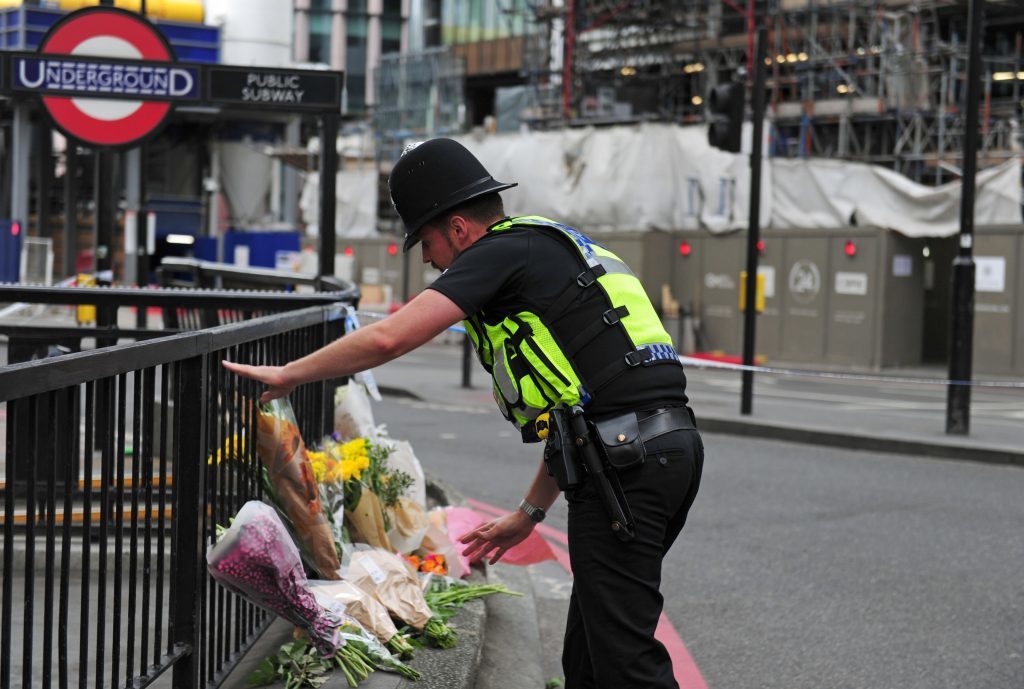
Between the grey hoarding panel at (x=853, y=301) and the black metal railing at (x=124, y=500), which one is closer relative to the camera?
the black metal railing at (x=124, y=500)

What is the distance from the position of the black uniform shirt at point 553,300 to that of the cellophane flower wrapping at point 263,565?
2.56ft

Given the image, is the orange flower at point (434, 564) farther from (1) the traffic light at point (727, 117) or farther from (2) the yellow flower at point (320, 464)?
(1) the traffic light at point (727, 117)

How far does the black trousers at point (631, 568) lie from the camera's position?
3.41m

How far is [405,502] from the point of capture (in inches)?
219

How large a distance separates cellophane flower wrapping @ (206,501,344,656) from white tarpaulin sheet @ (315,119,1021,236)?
21155mm

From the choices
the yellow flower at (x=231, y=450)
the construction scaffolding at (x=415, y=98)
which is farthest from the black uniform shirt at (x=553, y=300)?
the construction scaffolding at (x=415, y=98)

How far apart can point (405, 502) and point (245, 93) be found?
3.50m

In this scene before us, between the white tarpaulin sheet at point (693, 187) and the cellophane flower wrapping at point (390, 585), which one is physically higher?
the white tarpaulin sheet at point (693, 187)

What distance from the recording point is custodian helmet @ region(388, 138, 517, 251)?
3.49m

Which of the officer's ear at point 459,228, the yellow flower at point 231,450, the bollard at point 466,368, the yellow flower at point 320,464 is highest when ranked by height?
the officer's ear at point 459,228

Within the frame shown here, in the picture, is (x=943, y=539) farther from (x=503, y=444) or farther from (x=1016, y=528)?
(x=503, y=444)

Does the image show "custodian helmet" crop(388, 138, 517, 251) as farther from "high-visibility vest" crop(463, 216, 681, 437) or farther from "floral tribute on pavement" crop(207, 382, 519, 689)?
"floral tribute on pavement" crop(207, 382, 519, 689)

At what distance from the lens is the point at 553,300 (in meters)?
3.42

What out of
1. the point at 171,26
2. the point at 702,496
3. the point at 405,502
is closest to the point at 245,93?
the point at 405,502
